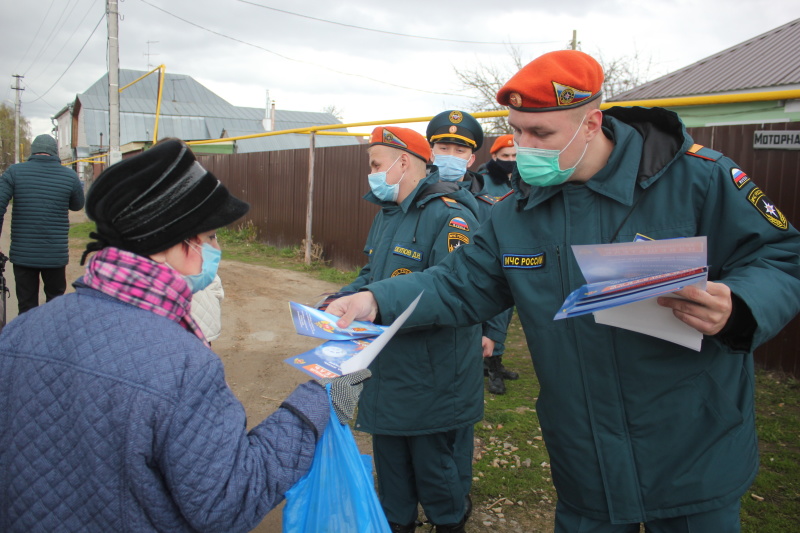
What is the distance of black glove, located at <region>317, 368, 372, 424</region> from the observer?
1.64 m

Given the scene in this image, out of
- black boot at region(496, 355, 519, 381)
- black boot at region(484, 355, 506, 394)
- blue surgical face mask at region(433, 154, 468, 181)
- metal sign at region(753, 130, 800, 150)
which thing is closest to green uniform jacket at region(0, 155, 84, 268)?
blue surgical face mask at region(433, 154, 468, 181)

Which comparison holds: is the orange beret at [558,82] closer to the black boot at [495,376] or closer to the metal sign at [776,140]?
the black boot at [495,376]

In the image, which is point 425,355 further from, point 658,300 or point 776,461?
point 776,461

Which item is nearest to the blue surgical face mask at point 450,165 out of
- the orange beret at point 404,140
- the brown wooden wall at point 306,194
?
the orange beret at point 404,140

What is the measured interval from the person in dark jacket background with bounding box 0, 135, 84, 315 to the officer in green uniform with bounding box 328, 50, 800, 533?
A: 5.40 m

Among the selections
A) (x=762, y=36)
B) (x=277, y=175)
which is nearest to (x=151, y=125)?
(x=277, y=175)

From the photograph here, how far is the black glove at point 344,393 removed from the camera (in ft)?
5.39

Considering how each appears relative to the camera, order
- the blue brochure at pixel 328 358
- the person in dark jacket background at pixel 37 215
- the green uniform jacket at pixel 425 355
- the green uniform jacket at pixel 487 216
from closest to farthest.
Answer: the blue brochure at pixel 328 358 → the green uniform jacket at pixel 425 355 → the green uniform jacket at pixel 487 216 → the person in dark jacket background at pixel 37 215

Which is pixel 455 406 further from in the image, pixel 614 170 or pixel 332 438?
pixel 614 170

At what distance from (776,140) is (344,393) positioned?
5.10 metres

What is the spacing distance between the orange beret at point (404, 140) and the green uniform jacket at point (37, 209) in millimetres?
4166

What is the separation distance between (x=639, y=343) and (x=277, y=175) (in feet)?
41.3

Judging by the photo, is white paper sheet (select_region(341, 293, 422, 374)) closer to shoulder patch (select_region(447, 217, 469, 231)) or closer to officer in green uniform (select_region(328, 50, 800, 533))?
officer in green uniform (select_region(328, 50, 800, 533))

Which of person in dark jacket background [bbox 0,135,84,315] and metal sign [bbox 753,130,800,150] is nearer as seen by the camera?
metal sign [bbox 753,130,800,150]
